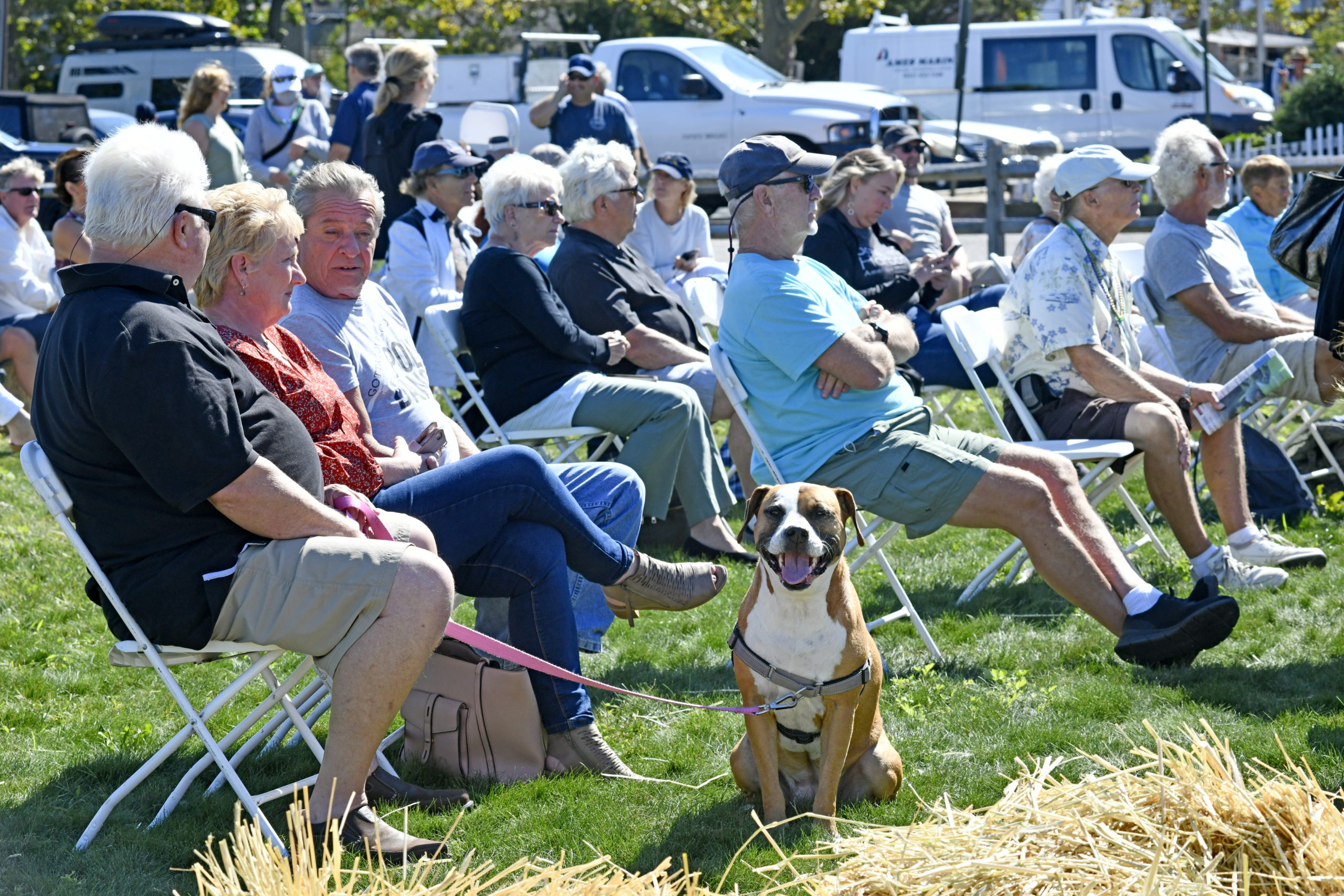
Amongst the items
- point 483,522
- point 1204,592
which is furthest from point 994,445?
point 483,522

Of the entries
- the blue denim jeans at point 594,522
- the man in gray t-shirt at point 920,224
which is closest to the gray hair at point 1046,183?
the man in gray t-shirt at point 920,224

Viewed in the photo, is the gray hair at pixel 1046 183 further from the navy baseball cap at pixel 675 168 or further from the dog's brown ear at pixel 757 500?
the dog's brown ear at pixel 757 500

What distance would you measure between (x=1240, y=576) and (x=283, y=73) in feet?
26.9

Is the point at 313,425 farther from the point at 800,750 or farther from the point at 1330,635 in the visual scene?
the point at 1330,635

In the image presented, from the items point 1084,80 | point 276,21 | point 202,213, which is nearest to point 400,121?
point 202,213

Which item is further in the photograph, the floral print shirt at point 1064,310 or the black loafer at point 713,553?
the black loafer at point 713,553

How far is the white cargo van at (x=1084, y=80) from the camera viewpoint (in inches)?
737

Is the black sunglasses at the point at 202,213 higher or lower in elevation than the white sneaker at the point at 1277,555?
higher

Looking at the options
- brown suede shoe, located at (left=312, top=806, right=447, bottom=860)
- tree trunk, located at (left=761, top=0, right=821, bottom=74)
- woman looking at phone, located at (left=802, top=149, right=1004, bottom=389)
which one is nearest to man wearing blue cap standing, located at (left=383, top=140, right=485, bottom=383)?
woman looking at phone, located at (left=802, top=149, right=1004, bottom=389)

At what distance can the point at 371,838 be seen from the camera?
3043 mm

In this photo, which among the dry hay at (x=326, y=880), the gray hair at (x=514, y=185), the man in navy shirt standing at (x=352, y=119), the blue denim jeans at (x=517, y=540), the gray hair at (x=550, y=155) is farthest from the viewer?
the man in navy shirt standing at (x=352, y=119)

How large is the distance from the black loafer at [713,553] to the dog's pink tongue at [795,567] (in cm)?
230

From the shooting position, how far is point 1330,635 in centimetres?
458

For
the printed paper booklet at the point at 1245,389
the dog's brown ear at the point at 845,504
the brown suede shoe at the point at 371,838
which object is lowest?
the brown suede shoe at the point at 371,838
